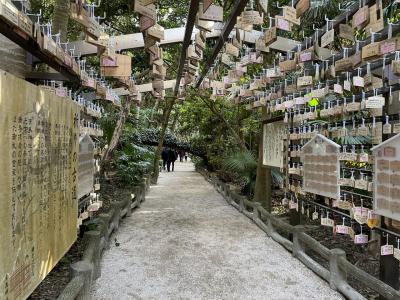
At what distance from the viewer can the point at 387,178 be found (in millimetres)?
3574

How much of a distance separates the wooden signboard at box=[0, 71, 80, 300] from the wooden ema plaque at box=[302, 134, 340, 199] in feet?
10.4

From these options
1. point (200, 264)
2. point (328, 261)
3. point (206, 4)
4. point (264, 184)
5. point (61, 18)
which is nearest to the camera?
point (206, 4)

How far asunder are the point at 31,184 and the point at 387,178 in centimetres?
311

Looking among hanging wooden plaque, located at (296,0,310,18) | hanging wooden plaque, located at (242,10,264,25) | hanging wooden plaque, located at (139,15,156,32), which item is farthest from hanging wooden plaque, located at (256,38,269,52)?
hanging wooden plaque, located at (139,15,156,32)

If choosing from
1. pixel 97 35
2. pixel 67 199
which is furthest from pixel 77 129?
pixel 97 35

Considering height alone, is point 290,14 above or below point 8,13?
above

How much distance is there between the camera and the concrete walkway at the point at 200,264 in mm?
4289

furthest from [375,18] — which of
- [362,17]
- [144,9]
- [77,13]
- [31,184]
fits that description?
[31,184]

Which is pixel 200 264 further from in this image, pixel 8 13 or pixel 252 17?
pixel 8 13

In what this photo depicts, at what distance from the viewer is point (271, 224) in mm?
6844

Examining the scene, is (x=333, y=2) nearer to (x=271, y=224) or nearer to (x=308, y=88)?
(x=308, y=88)

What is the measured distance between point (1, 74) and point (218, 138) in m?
14.5

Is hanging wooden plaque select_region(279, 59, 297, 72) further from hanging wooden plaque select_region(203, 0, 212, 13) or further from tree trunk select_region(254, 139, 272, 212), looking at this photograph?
tree trunk select_region(254, 139, 272, 212)

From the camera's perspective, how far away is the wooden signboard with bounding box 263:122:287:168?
702cm
